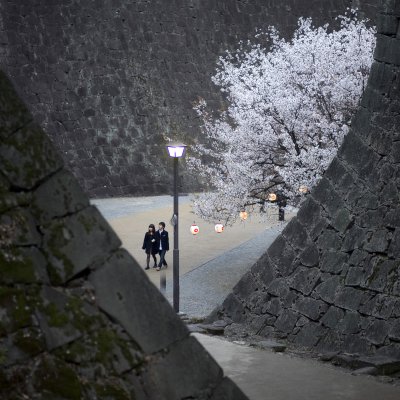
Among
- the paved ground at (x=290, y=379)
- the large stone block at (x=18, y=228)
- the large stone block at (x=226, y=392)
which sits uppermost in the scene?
the large stone block at (x=18, y=228)

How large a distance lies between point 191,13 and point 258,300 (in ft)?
91.8

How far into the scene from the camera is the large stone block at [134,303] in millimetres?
4836

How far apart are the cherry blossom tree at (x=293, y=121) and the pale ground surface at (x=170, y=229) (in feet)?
5.50

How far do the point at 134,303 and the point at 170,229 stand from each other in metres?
24.6

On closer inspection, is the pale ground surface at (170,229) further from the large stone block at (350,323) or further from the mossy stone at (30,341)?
the mossy stone at (30,341)

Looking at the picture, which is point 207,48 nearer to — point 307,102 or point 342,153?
point 307,102

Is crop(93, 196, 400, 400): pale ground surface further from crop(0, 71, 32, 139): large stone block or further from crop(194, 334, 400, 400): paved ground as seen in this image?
crop(0, 71, 32, 139): large stone block

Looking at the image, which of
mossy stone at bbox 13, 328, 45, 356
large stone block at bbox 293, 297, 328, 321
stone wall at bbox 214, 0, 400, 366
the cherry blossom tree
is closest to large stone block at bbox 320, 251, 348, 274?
stone wall at bbox 214, 0, 400, 366

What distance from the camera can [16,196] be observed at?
15.4ft

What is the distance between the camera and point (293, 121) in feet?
76.6

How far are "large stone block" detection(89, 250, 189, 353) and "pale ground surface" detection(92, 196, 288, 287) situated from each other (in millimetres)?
17338

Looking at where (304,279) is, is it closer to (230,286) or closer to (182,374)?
(230,286)

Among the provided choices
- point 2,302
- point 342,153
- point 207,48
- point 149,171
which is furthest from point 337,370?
point 207,48

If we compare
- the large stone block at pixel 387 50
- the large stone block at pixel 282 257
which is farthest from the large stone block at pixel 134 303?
the large stone block at pixel 282 257
